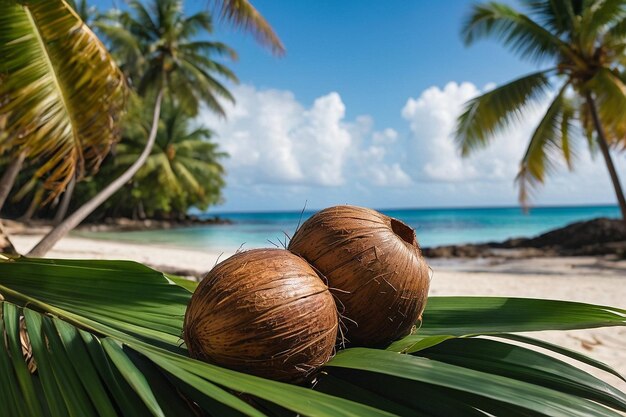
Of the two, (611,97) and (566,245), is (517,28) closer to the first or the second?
(611,97)

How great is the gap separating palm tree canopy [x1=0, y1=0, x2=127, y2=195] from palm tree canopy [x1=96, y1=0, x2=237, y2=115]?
982 centimetres

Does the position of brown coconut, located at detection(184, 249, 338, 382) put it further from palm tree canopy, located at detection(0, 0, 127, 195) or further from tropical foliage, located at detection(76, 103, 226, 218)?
tropical foliage, located at detection(76, 103, 226, 218)

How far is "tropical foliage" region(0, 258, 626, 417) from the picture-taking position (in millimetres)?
824

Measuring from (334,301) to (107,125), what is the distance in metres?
4.09

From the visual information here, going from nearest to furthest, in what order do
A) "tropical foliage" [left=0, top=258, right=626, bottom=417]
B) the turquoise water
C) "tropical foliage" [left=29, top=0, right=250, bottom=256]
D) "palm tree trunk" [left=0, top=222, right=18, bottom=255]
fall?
"tropical foliage" [left=0, top=258, right=626, bottom=417] < "palm tree trunk" [left=0, top=222, right=18, bottom=255] < "tropical foliage" [left=29, top=0, right=250, bottom=256] < the turquoise water

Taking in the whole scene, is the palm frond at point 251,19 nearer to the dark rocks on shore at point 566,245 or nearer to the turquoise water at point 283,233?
the turquoise water at point 283,233

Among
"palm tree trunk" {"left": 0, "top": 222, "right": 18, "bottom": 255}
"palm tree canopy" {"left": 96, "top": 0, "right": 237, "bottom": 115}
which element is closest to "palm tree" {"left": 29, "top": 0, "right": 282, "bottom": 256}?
"palm tree canopy" {"left": 96, "top": 0, "right": 237, "bottom": 115}

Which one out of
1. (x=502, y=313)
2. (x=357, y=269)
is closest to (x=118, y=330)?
(x=357, y=269)

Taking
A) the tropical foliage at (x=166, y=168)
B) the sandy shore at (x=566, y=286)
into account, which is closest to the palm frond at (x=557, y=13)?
the sandy shore at (x=566, y=286)

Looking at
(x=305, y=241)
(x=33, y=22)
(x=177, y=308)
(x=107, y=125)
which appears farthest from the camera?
(x=107, y=125)

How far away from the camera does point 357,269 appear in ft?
3.58

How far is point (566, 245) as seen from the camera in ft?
60.5

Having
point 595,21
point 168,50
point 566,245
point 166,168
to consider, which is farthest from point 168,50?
point 566,245

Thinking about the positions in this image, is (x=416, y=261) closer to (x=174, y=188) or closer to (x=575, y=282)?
(x=575, y=282)
